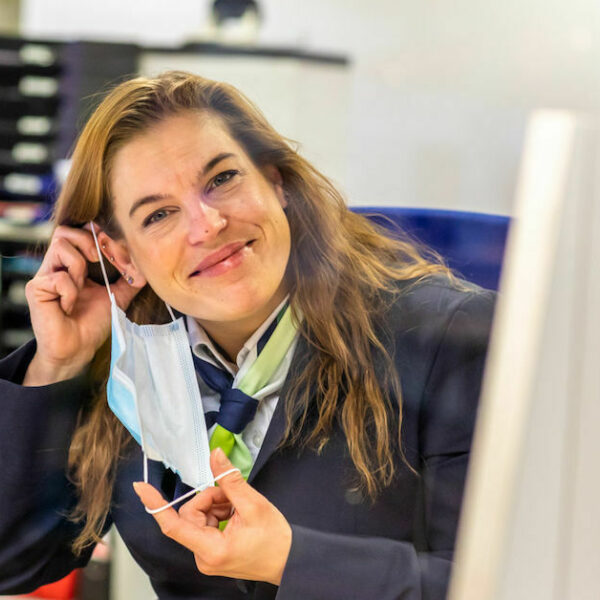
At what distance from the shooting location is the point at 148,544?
1.14 m

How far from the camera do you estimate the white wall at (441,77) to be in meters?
0.99

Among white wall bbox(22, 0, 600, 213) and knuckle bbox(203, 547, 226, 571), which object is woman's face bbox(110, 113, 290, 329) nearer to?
white wall bbox(22, 0, 600, 213)

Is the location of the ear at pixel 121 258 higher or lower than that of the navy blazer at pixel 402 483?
higher

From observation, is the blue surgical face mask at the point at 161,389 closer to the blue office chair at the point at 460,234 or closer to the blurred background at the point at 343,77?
the blurred background at the point at 343,77

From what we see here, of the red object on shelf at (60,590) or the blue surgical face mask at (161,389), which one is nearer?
the blue surgical face mask at (161,389)

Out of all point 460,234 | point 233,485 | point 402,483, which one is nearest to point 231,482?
point 233,485

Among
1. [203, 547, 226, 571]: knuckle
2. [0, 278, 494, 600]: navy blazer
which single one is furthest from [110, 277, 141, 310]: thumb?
[203, 547, 226, 571]: knuckle

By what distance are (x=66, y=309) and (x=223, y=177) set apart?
29 centimetres

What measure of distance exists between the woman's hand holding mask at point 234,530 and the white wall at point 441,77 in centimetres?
40

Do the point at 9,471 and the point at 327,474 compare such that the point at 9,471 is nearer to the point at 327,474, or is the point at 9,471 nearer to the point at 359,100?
the point at 327,474

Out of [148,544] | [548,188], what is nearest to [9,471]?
[148,544]

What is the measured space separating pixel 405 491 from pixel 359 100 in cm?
50

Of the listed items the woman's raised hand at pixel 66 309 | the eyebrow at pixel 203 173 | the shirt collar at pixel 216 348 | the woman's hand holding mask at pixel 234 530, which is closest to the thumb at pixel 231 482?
the woman's hand holding mask at pixel 234 530

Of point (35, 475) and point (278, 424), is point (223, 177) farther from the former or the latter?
point (35, 475)
